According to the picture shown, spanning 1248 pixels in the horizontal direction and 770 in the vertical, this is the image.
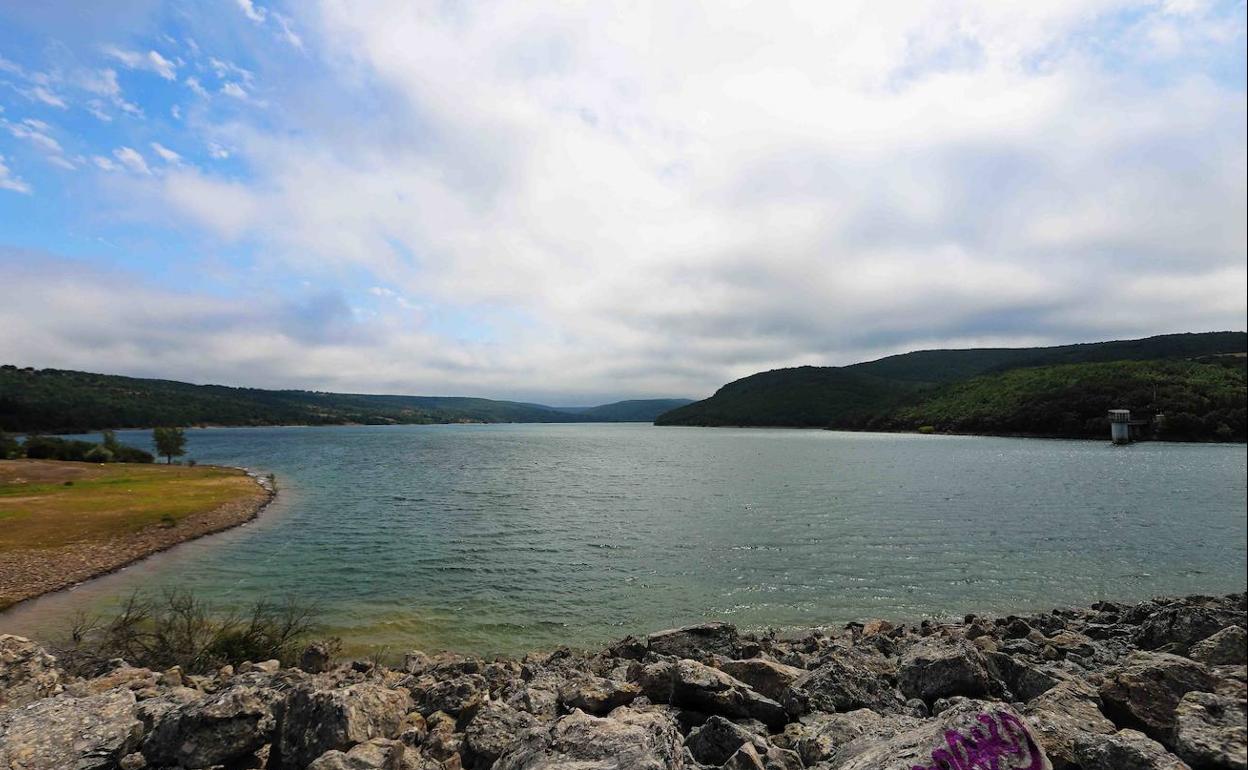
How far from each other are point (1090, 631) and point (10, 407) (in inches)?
3929

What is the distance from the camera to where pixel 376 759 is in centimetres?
724

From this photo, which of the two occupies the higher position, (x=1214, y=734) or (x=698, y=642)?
(x=1214, y=734)

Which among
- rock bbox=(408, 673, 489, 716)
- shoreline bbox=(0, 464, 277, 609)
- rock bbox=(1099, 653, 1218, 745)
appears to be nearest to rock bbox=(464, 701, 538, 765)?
rock bbox=(408, 673, 489, 716)

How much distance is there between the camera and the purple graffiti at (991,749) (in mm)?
5215

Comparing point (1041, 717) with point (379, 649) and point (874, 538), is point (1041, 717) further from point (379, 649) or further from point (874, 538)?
point (874, 538)

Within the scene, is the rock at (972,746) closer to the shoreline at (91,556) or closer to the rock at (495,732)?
the rock at (495,732)

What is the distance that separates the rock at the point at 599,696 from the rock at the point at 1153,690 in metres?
7.33

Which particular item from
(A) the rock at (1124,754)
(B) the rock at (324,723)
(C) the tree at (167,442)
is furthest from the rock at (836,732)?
(C) the tree at (167,442)

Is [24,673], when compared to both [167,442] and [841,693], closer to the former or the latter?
[841,693]

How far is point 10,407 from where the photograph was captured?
65.1 metres

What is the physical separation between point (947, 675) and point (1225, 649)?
13.7 ft

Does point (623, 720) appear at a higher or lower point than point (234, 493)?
higher

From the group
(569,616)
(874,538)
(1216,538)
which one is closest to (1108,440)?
(1216,538)

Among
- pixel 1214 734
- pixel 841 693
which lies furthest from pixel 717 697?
pixel 1214 734
